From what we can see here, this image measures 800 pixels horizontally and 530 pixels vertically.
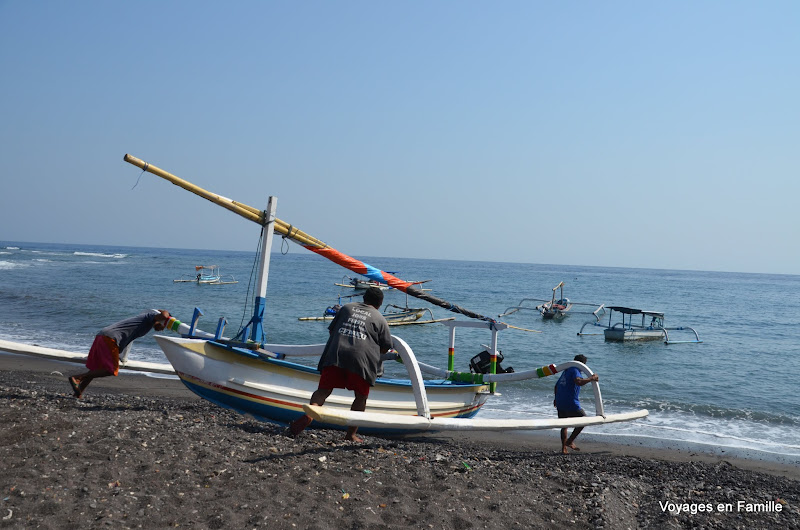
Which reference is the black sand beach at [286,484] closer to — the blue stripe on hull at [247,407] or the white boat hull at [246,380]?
the blue stripe on hull at [247,407]

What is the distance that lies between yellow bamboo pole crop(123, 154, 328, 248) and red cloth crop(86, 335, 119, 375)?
2577 millimetres

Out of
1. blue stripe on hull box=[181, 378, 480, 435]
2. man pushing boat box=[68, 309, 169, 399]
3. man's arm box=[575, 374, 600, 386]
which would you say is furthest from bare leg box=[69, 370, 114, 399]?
man's arm box=[575, 374, 600, 386]

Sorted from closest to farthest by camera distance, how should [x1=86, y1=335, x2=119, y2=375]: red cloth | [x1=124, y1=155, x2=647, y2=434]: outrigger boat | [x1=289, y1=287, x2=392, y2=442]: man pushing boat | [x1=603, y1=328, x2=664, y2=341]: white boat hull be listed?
[x1=289, y1=287, x2=392, y2=442]: man pushing boat → [x1=124, y1=155, x2=647, y2=434]: outrigger boat → [x1=86, y1=335, x2=119, y2=375]: red cloth → [x1=603, y1=328, x2=664, y2=341]: white boat hull

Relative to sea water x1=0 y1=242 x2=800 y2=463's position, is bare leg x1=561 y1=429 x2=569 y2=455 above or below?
above

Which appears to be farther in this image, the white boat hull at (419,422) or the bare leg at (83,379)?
the bare leg at (83,379)

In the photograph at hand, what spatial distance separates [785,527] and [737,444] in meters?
7.20

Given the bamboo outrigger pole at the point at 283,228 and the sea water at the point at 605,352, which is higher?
the bamboo outrigger pole at the point at 283,228

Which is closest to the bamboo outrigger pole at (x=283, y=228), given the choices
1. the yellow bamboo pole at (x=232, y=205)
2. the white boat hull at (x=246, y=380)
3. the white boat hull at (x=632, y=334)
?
the yellow bamboo pole at (x=232, y=205)

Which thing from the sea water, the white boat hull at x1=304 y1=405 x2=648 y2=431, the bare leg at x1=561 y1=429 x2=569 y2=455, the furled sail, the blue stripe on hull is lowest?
the sea water

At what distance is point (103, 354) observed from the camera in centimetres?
821

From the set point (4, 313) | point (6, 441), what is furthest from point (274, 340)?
point (6, 441)

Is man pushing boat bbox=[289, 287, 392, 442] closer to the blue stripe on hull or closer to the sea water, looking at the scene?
the blue stripe on hull

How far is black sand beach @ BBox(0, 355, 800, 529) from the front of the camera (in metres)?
4.54

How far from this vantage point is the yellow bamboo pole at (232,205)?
29.2ft
